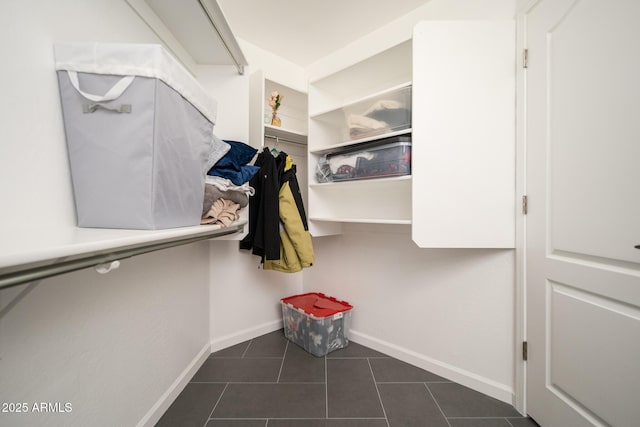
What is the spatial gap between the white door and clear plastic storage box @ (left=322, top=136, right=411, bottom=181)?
611 millimetres

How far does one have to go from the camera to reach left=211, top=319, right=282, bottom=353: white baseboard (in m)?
1.92

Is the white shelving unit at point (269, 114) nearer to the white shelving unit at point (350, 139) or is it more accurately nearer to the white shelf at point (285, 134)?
the white shelf at point (285, 134)

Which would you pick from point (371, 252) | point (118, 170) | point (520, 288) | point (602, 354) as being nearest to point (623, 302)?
point (602, 354)

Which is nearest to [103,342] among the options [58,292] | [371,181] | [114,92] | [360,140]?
[58,292]

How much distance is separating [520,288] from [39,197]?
2.02 metres

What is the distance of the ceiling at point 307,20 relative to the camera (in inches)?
65.8

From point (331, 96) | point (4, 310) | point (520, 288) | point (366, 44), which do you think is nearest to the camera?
point (4, 310)

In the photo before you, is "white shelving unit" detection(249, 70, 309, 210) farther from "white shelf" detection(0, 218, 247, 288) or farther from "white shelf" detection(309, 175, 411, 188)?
"white shelf" detection(0, 218, 247, 288)

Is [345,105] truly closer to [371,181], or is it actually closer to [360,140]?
[360,140]

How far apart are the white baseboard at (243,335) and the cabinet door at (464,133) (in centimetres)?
157

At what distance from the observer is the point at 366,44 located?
1971 millimetres

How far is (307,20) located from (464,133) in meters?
1.40

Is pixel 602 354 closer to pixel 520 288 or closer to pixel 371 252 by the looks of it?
pixel 520 288

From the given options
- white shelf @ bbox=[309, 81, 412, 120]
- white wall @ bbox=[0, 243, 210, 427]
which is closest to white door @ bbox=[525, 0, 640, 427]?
white shelf @ bbox=[309, 81, 412, 120]
